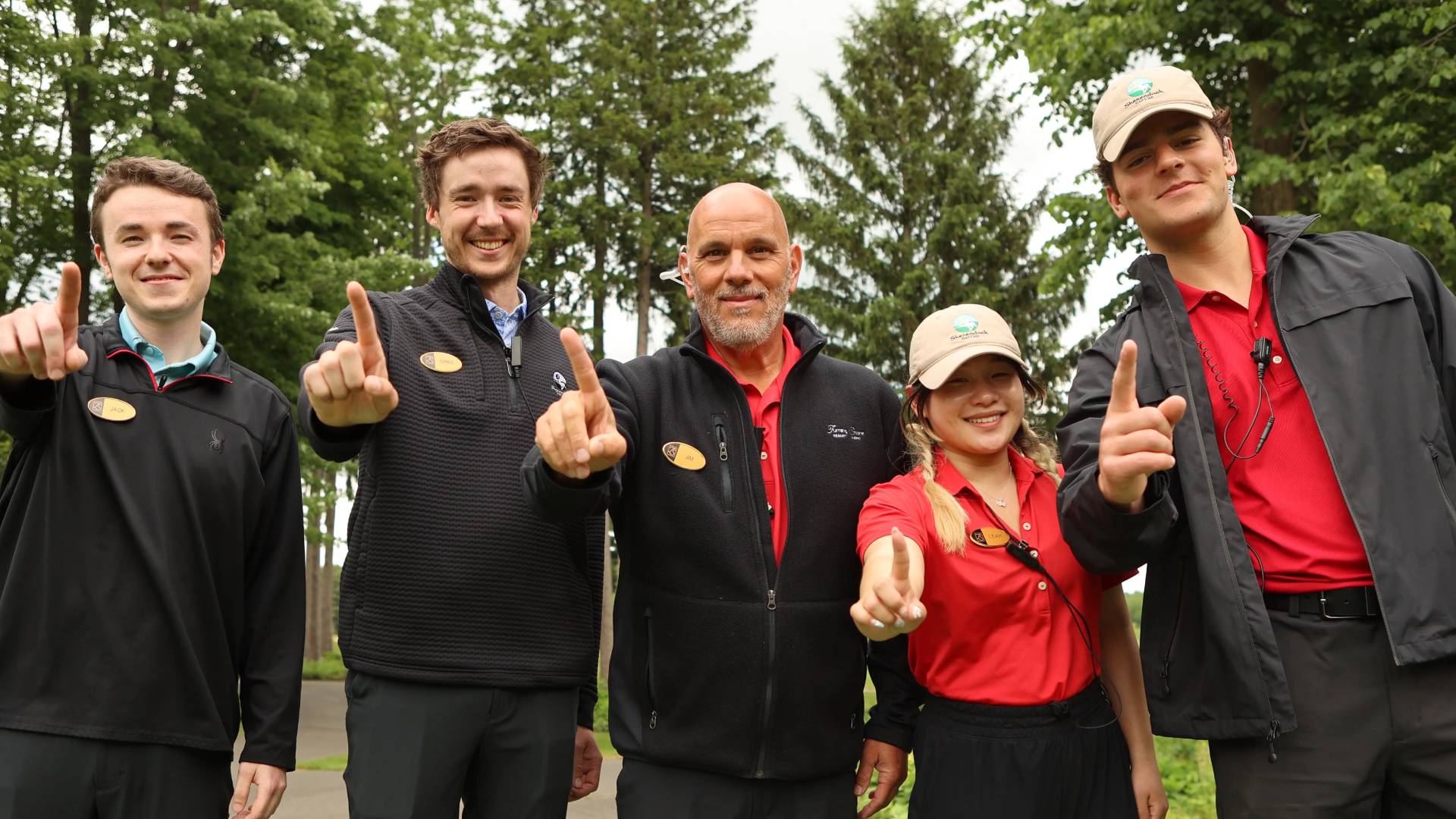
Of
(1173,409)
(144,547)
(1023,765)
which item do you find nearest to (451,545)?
(144,547)

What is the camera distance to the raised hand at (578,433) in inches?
113

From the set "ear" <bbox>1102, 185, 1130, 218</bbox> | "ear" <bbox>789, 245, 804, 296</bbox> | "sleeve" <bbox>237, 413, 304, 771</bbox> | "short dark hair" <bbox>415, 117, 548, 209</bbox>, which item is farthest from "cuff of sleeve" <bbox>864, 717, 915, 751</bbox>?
"short dark hair" <bbox>415, 117, 548, 209</bbox>

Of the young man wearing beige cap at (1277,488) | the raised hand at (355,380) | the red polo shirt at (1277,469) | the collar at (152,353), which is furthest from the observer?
the collar at (152,353)

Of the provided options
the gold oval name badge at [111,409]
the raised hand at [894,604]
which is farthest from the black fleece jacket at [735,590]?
the gold oval name badge at [111,409]

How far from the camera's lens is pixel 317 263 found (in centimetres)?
1504

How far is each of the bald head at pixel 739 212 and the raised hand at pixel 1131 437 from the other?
1.28 m

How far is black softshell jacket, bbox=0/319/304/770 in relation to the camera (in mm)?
3166

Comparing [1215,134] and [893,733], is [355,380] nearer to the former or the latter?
[893,733]

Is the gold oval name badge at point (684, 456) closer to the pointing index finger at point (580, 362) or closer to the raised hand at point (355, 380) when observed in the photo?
the pointing index finger at point (580, 362)

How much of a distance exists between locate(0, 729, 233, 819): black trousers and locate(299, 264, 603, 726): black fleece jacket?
0.57m

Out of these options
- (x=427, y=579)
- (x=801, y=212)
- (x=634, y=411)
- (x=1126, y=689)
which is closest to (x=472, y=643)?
(x=427, y=579)

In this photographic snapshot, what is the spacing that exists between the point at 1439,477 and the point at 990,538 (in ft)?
3.73

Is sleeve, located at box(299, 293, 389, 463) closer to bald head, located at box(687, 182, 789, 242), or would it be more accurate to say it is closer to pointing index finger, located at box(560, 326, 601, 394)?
pointing index finger, located at box(560, 326, 601, 394)

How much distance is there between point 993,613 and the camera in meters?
3.25
